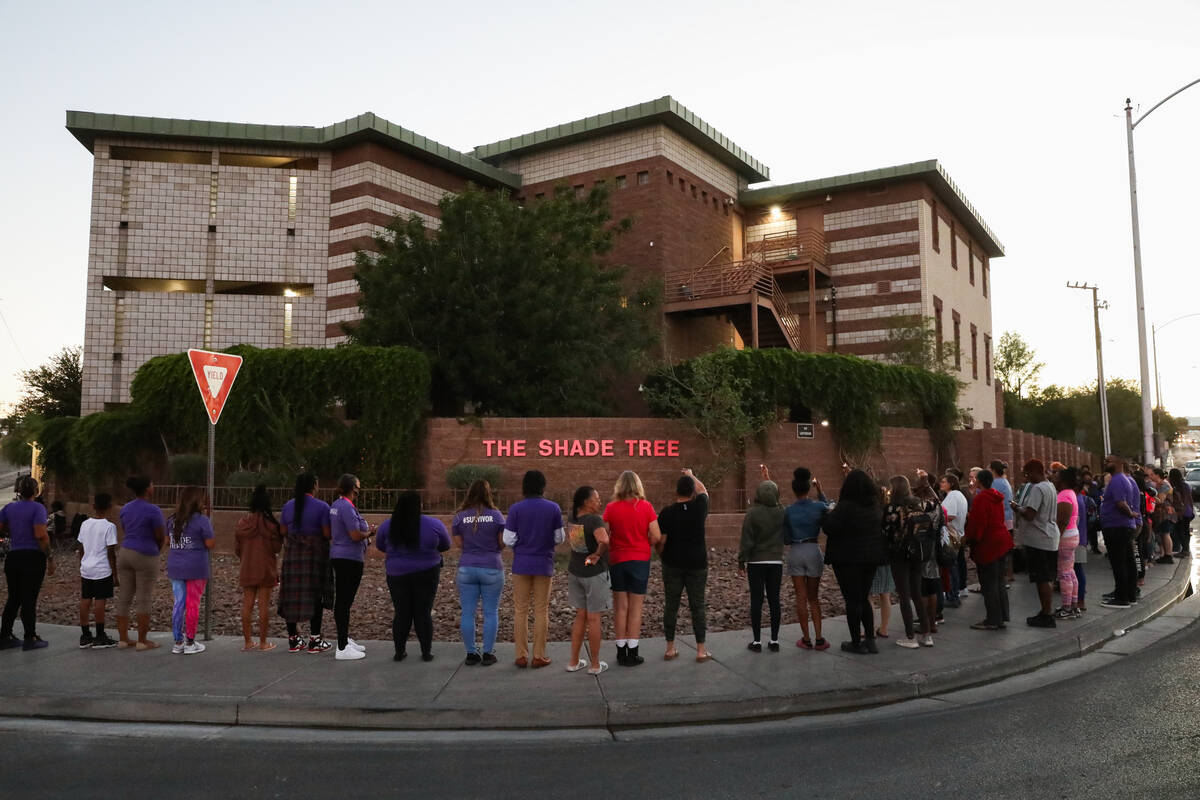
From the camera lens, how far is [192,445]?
20.2 metres

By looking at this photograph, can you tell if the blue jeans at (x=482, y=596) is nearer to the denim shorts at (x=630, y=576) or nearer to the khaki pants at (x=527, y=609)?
the khaki pants at (x=527, y=609)

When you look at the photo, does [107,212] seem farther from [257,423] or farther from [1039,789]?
[1039,789]

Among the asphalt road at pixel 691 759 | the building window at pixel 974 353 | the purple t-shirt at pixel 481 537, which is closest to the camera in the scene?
the asphalt road at pixel 691 759

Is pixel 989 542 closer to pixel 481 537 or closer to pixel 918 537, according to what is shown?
pixel 918 537

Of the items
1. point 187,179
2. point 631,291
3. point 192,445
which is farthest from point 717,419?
point 187,179

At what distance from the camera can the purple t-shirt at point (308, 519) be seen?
27.9ft

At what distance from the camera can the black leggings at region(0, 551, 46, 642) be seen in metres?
8.74

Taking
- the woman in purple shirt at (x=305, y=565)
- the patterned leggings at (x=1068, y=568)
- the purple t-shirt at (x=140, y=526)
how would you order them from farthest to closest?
the patterned leggings at (x=1068, y=568) < the purple t-shirt at (x=140, y=526) < the woman in purple shirt at (x=305, y=565)

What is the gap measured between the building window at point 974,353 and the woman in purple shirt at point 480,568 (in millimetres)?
33562

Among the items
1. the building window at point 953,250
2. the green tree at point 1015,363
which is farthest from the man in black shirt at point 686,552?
the green tree at point 1015,363

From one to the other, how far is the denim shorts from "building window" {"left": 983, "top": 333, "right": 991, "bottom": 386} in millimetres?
35640

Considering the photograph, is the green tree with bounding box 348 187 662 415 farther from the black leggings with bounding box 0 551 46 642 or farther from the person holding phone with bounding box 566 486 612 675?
the person holding phone with bounding box 566 486 612 675

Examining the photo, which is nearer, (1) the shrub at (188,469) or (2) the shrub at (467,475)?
(2) the shrub at (467,475)

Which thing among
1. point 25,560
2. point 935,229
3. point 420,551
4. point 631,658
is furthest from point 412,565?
→ point 935,229
